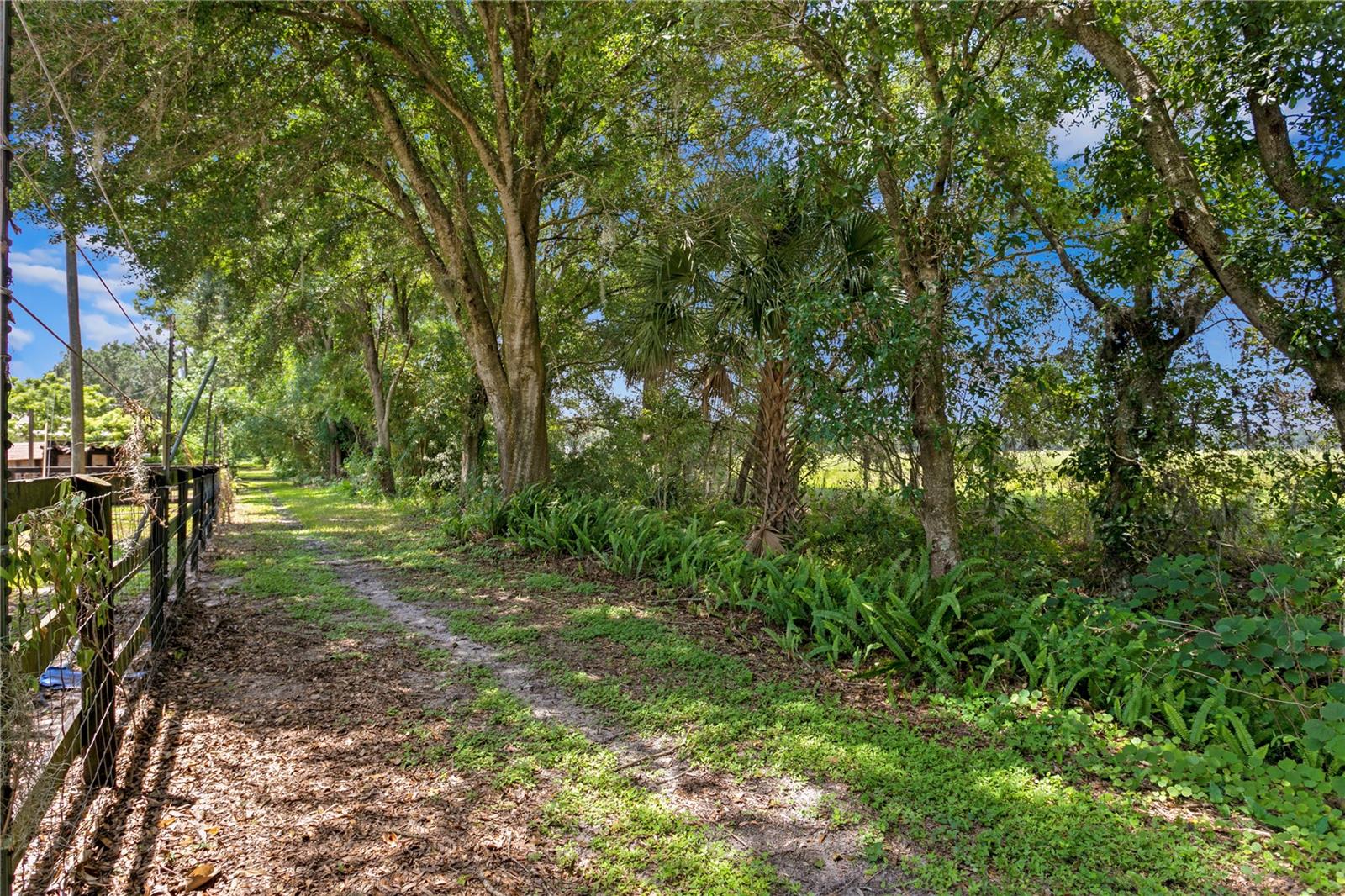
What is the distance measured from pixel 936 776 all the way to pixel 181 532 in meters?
5.63

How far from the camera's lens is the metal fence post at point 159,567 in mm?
4109

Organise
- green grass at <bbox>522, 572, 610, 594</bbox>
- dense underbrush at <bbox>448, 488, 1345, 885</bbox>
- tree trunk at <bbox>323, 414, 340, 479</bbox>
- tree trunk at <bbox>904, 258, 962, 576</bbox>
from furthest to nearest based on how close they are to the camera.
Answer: tree trunk at <bbox>323, 414, 340, 479</bbox> → green grass at <bbox>522, 572, 610, 594</bbox> → tree trunk at <bbox>904, 258, 962, 576</bbox> → dense underbrush at <bbox>448, 488, 1345, 885</bbox>

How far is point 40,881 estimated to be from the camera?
2.20 metres

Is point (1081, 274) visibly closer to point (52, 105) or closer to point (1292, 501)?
point (1292, 501)

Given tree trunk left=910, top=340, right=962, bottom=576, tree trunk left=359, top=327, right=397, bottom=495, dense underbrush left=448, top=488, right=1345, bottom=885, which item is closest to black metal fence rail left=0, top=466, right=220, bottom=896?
dense underbrush left=448, top=488, right=1345, bottom=885

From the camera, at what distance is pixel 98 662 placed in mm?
2928

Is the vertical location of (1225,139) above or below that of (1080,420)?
above

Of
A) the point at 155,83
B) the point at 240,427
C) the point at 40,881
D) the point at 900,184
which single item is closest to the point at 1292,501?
the point at 900,184

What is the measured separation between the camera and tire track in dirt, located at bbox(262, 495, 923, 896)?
253cm

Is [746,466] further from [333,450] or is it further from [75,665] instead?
[333,450]

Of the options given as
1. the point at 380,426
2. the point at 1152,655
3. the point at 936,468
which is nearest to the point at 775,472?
the point at 936,468

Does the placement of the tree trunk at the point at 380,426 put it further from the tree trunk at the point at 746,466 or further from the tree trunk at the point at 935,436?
the tree trunk at the point at 935,436

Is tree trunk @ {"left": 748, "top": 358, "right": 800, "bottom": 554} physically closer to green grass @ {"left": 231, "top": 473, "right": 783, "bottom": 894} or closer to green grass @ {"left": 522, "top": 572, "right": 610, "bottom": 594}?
green grass @ {"left": 522, "top": 572, "right": 610, "bottom": 594}

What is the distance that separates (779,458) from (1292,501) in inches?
172
